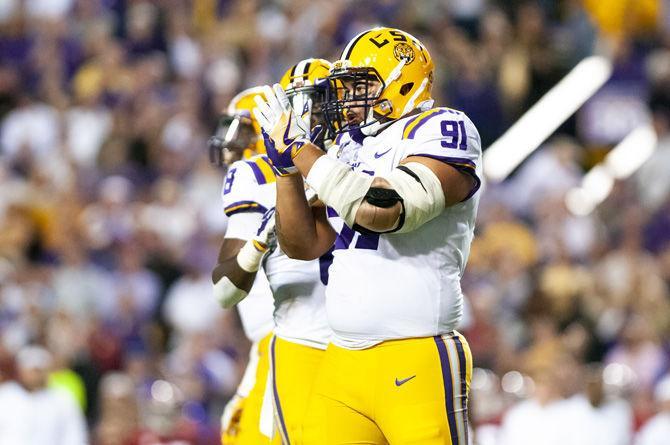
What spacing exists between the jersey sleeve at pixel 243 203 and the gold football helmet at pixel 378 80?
62cm

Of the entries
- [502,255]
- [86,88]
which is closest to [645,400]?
[502,255]

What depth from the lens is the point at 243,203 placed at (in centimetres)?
505

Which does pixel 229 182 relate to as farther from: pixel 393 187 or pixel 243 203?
pixel 393 187

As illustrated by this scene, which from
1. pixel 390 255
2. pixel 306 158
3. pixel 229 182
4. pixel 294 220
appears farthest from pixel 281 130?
pixel 229 182

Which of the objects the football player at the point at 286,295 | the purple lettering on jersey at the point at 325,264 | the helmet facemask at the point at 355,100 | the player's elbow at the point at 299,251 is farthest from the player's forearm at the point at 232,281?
the helmet facemask at the point at 355,100

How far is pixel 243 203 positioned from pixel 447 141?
1.14 metres

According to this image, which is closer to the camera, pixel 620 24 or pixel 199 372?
pixel 199 372

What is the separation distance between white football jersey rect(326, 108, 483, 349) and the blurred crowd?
3.95 m

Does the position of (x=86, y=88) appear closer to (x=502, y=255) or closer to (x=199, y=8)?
(x=199, y=8)

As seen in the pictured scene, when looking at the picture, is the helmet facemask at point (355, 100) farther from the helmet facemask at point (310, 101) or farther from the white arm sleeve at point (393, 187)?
the white arm sleeve at point (393, 187)

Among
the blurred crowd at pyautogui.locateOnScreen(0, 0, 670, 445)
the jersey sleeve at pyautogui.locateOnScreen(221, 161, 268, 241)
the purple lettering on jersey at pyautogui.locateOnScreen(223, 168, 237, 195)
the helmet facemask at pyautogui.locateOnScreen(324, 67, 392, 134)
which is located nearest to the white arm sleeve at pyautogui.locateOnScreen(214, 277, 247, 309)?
the jersey sleeve at pyautogui.locateOnScreen(221, 161, 268, 241)

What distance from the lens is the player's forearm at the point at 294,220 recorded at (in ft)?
14.2

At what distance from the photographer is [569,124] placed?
12.2m

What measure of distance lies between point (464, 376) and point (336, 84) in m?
1.08
